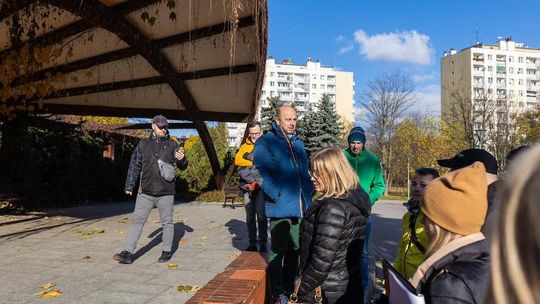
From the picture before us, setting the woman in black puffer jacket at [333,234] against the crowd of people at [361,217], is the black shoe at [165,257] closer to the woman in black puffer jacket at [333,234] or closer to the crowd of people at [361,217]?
the crowd of people at [361,217]

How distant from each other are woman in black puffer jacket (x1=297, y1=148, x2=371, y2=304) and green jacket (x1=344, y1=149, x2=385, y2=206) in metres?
2.40

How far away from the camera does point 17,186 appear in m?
13.2

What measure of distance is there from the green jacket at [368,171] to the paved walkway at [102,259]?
7.17 ft

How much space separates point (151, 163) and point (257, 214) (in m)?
1.68

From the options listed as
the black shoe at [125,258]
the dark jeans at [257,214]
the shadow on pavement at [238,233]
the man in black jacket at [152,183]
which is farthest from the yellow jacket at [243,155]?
the black shoe at [125,258]

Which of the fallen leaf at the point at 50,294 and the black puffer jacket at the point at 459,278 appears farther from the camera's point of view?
the fallen leaf at the point at 50,294

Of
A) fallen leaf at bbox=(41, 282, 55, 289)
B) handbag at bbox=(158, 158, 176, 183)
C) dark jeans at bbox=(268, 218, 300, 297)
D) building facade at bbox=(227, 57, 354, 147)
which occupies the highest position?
building facade at bbox=(227, 57, 354, 147)

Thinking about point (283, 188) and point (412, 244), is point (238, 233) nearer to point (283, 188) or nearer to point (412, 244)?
point (283, 188)

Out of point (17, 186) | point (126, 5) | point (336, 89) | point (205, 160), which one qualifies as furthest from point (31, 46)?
point (336, 89)

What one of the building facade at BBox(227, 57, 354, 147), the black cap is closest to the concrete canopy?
the black cap

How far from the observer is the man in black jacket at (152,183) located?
20.7ft

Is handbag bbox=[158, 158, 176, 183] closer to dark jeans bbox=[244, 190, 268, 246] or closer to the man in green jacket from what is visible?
dark jeans bbox=[244, 190, 268, 246]

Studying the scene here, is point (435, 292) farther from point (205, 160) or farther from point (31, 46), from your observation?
point (205, 160)

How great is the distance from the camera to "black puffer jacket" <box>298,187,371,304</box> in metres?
3.11
